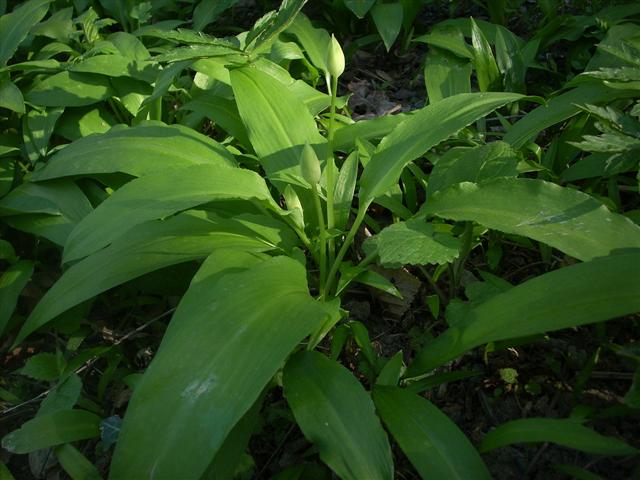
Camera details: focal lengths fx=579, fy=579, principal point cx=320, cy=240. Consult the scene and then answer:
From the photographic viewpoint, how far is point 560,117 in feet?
5.84

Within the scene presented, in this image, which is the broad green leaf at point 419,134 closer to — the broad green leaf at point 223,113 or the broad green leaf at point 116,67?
the broad green leaf at point 223,113

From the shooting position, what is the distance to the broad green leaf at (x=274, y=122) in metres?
1.72

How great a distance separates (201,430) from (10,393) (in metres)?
1.09

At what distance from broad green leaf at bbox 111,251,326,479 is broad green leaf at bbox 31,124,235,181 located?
567 mm

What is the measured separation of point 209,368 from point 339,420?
30cm

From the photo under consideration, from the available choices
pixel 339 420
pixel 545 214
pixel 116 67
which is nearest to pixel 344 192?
pixel 545 214

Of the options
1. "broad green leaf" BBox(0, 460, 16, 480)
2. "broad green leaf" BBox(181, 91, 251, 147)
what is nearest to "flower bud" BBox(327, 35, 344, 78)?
"broad green leaf" BBox(181, 91, 251, 147)

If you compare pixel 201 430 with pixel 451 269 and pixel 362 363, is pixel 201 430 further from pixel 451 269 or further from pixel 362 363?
pixel 451 269

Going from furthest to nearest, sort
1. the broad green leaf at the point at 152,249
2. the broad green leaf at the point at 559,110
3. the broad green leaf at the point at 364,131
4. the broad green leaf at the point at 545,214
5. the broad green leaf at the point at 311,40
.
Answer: the broad green leaf at the point at 311,40, the broad green leaf at the point at 364,131, the broad green leaf at the point at 559,110, the broad green leaf at the point at 152,249, the broad green leaf at the point at 545,214

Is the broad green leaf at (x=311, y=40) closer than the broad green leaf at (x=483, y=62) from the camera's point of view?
No

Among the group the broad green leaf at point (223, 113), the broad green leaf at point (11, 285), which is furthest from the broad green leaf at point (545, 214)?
the broad green leaf at point (11, 285)

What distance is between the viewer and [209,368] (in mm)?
1119

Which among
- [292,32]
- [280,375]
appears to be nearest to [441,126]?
[280,375]

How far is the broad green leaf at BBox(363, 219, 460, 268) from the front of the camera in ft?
3.97
